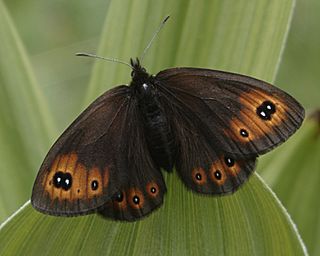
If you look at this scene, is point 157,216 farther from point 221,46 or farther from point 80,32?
point 80,32

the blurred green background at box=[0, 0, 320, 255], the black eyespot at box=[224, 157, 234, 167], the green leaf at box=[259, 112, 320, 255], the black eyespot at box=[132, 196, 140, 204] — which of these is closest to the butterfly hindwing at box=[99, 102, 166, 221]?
the black eyespot at box=[132, 196, 140, 204]

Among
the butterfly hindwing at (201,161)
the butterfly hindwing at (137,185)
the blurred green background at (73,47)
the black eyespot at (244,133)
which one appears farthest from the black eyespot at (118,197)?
the blurred green background at (73,47)

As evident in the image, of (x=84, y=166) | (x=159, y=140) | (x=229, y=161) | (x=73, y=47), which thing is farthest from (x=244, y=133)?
(x=73, y=47)

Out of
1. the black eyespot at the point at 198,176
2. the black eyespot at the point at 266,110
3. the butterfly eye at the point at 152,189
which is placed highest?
the black eyespot at the point at 266,110

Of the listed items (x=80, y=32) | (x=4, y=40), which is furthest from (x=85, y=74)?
(x=4, y=40)

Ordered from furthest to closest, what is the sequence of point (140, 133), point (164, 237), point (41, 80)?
point (41, 80)
point (140, 133)
point (164, 237)

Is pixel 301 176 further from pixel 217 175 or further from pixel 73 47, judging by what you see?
pixel 73 47

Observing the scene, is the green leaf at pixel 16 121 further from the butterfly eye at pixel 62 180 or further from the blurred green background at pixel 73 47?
the blurred green background at pixel 73 47
